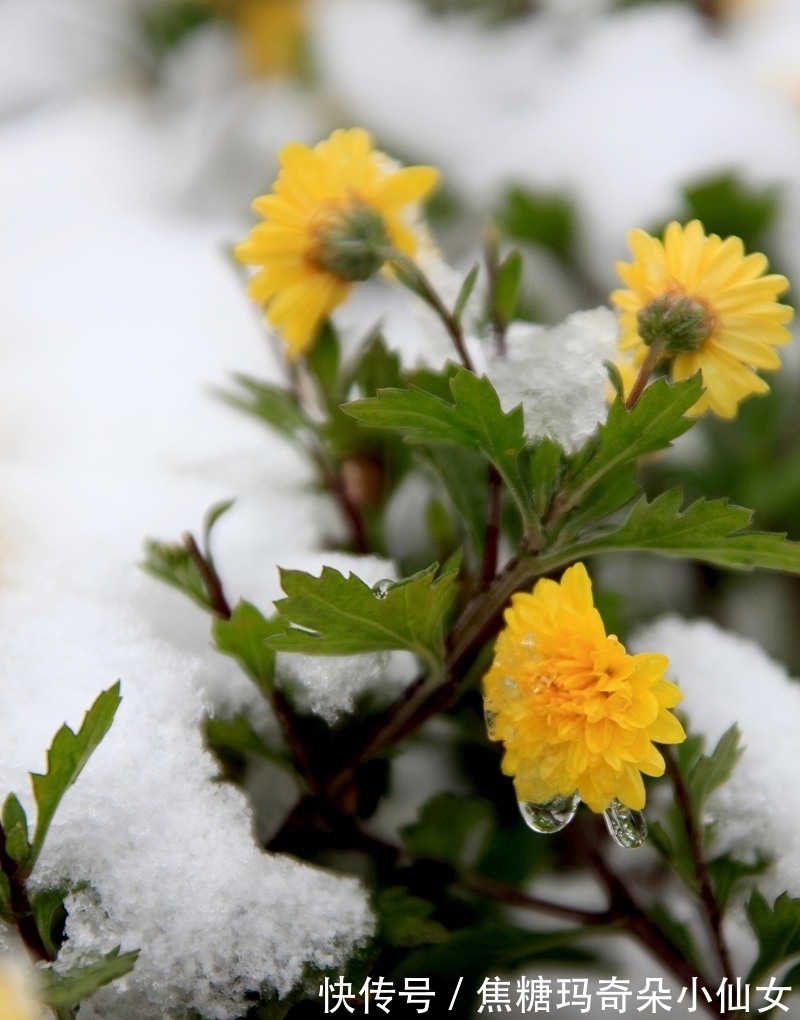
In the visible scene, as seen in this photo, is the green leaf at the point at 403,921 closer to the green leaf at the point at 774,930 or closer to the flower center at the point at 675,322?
the green leaf at the point at 774,930

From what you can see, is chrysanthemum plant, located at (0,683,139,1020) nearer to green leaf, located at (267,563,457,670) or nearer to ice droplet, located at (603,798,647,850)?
green leaf, located at (267,563,457,670)

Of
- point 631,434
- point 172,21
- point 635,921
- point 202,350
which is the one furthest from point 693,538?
point 172,21

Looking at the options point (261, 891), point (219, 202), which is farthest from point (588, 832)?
point (219, 202)

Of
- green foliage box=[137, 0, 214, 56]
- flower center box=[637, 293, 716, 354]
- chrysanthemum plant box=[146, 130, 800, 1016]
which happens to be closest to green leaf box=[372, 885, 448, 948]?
chrysanthemum plant box=[146, 130, 800, 1016]

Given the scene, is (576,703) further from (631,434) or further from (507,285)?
(507,285)

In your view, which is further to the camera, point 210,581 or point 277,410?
point 277,410

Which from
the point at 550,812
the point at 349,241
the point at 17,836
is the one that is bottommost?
the point at 550,812

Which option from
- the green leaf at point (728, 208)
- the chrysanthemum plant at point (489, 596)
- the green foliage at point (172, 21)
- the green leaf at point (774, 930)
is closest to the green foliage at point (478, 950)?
the chrysanthemum plant at point (489, 596)
